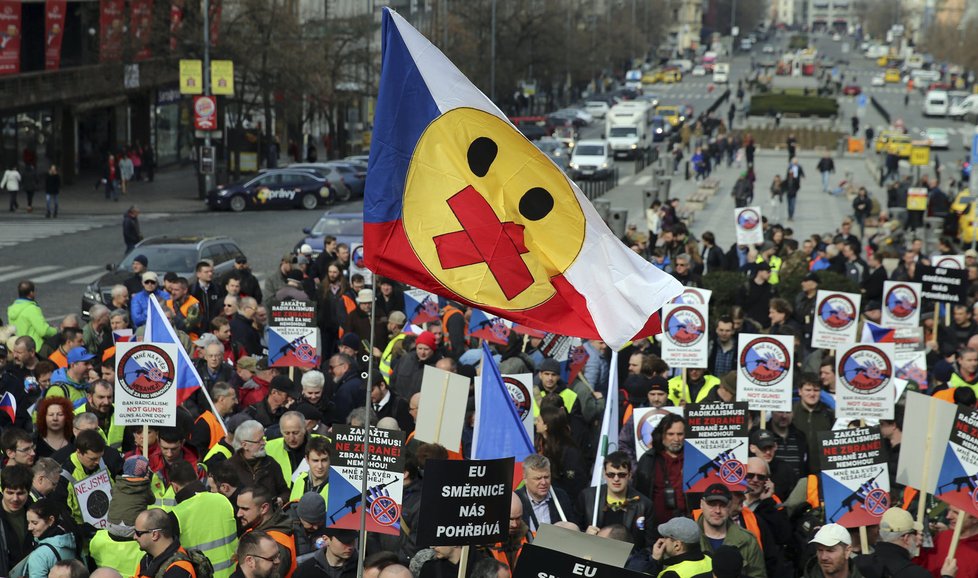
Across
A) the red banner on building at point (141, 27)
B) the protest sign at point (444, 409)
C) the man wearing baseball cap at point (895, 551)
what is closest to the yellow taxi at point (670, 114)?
the red banner on building at point (141, 27)

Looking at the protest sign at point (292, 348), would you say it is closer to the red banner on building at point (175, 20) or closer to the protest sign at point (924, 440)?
the protest sign at point (924, 440)

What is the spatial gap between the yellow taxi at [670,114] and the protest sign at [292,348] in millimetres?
69901

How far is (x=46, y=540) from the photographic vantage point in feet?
27.5

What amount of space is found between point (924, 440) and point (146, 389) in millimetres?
5419

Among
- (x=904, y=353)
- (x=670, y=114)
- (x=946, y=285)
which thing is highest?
(x=946, y=285)

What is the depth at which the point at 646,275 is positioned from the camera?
27.0 ft

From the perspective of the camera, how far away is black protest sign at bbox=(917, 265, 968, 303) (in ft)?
57.3

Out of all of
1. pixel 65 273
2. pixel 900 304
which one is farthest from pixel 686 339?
pixel 65 273

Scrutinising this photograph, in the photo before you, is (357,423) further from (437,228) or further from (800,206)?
(800,206)

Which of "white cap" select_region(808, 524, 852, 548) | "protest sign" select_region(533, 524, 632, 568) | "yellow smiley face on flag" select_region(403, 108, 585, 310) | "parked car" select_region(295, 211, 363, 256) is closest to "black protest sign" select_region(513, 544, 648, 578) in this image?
"protest sign" select_region(533, 524, 632, 568)

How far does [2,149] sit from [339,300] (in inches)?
1231

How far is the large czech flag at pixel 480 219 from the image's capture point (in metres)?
7.64

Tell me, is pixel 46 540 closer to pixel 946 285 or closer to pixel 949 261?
pixel 946 285

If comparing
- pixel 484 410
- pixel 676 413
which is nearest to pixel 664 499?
pixel 676 413
